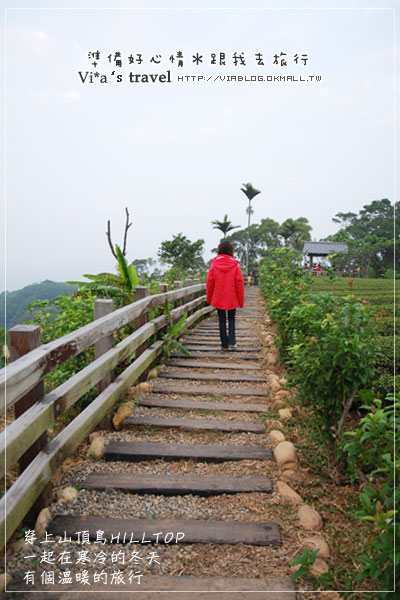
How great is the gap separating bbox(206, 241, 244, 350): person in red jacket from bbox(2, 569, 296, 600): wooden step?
4.58m

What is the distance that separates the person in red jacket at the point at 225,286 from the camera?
6.42 metres

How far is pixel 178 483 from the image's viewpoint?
2.67 m

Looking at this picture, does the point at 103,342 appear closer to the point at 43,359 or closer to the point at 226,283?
the point at 43,359

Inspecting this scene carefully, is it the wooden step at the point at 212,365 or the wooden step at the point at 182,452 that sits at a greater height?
the wooden step at the point at 212,365

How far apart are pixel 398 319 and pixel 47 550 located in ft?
18.6

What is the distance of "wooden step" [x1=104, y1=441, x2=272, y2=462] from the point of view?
302 centimetres

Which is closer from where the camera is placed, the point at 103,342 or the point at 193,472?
the point at 193,472

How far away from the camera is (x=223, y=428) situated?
11.4ft

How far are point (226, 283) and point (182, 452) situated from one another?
370cm

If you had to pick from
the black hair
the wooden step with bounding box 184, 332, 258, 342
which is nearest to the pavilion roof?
the wooden step with bounding box 184, 332, 258, 342

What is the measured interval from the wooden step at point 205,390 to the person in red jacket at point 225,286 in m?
1.95

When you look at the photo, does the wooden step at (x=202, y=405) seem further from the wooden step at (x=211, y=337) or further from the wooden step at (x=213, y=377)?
the wooden step at (x=211, y=337)

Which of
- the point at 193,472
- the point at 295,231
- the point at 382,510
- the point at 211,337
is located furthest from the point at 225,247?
the point at 295,231

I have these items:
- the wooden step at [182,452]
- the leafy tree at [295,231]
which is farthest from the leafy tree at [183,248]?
the wooden step at [182,452]
